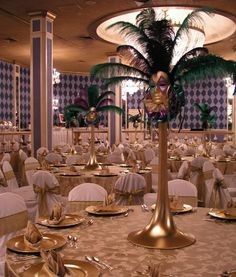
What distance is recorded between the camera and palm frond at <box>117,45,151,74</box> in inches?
90.3

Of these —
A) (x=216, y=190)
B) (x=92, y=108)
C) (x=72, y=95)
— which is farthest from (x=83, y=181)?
(x=72, y=95)

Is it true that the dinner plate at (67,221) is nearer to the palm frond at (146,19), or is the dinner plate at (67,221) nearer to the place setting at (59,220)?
the place setting at (59,220)

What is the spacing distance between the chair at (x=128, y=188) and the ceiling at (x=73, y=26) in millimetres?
2693

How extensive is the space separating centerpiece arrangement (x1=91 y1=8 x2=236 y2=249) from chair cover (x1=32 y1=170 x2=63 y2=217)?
114 inches

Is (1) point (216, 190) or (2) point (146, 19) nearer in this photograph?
(2) point (146, 19)

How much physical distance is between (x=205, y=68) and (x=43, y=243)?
1243 millimetres

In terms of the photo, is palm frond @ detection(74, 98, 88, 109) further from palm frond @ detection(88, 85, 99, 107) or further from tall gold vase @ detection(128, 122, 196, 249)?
tall gold vase @ detection(128, 122, 196, 249)

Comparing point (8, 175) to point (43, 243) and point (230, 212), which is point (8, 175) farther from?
point (43, 243)

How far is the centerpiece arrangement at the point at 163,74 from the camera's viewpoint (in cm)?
218

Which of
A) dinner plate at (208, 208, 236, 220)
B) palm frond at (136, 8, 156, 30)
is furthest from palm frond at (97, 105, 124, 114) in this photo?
palm frond at (136, 8, 156, 30)

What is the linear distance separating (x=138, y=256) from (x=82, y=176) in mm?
3439

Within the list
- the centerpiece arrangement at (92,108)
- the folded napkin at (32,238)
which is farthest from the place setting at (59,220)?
the centerpiece arrangement at (92,108)

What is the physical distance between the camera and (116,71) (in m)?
2.50

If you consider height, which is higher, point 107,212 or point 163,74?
point 163,74
